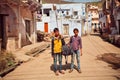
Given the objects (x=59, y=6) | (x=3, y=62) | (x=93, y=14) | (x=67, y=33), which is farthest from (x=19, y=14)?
(x=93, y=14)

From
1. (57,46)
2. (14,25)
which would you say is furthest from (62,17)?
(57,46)

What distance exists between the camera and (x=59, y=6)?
5350 cm

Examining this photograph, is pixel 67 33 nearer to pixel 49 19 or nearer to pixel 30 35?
pixel 49 19

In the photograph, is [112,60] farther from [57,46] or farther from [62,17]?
[62,17]

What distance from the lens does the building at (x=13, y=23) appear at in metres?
18.6

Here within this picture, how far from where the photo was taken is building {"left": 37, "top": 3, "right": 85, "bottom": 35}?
49.0 metres

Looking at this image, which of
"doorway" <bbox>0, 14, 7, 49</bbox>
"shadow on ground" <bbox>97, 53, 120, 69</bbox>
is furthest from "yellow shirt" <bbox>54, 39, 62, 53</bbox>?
"doorway" <bbox>0, 14, 7, 49</bbox>

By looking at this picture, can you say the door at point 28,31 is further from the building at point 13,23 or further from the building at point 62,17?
the building at point 62,17

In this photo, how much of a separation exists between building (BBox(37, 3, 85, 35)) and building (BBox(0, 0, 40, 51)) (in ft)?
79.3

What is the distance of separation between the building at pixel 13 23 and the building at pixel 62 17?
24.2 m

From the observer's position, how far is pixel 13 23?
2045cm

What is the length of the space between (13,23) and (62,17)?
29392mm

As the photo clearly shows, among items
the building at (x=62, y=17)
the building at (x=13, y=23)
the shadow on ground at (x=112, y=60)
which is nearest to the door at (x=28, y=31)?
the building at (x=13, y=23)

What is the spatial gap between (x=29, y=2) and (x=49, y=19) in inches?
1060
